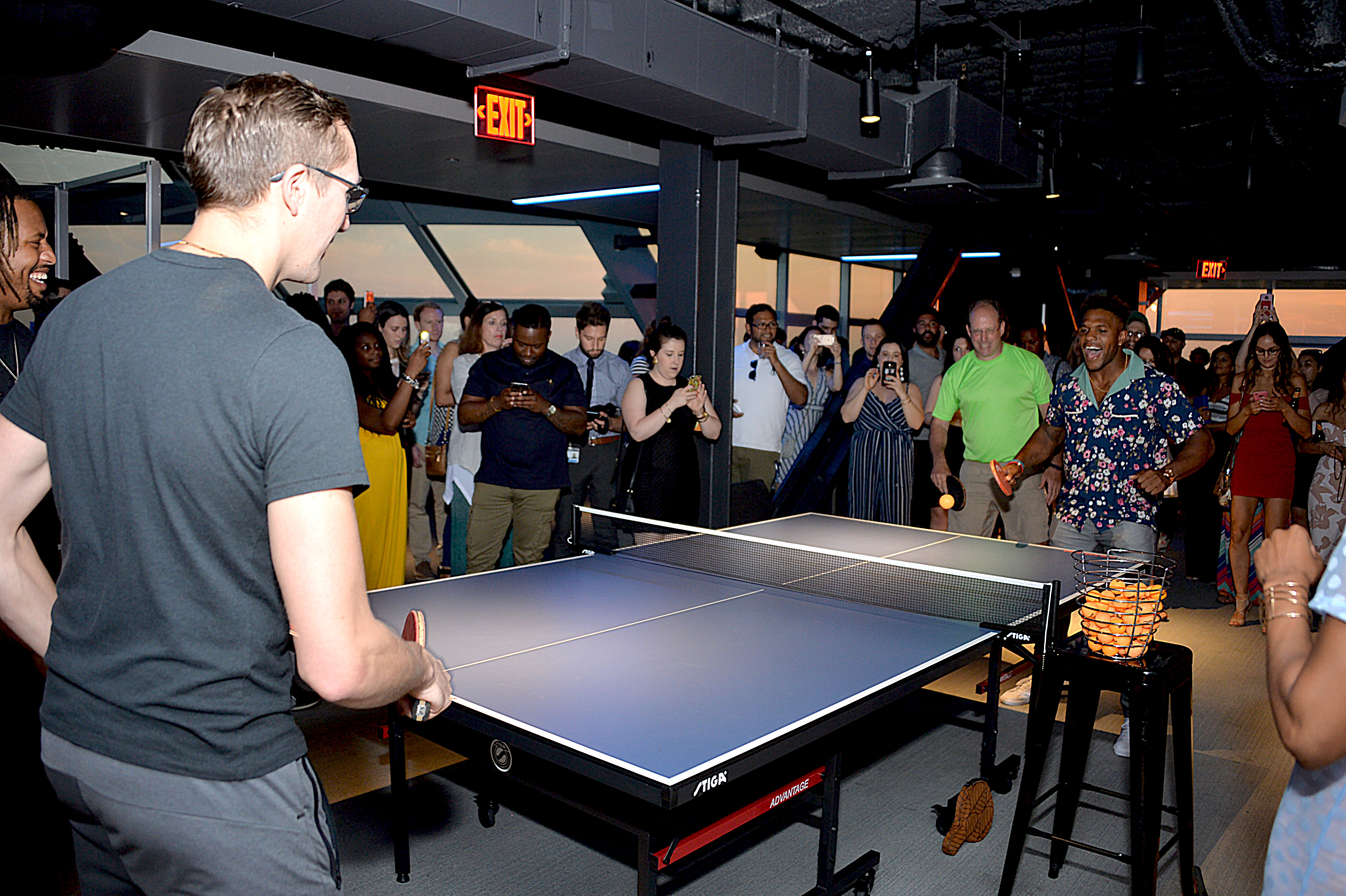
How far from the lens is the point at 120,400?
1.22m

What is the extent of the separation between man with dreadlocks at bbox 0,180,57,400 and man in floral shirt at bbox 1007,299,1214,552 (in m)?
3.85

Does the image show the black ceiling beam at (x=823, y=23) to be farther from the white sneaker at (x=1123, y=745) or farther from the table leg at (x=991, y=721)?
the white sneaker at (x=1123, y=745)

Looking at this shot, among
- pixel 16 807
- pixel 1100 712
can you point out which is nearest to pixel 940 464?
pixel 1100 712

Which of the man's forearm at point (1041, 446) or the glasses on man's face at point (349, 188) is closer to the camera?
the glasses on man's face at point (349, 188)

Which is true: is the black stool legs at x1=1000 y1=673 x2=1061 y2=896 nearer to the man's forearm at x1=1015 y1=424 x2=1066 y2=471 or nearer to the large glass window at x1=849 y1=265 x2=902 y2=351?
the man's forearm at x1=1015 y1=424 x2=1066 y2=471

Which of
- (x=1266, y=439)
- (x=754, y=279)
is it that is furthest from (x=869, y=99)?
(x=754, y=279)

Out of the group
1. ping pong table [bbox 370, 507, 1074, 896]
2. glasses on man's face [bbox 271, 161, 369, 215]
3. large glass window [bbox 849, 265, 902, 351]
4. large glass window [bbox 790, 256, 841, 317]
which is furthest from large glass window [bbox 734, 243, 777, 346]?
glasses on man's face [bbox 271, 161, 369, 215]

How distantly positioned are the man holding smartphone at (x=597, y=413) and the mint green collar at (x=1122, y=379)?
258 cm

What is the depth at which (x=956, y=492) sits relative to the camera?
6.05 meters

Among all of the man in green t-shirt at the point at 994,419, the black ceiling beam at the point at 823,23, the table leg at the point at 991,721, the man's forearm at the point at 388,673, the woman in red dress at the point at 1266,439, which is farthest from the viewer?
the woman in red dress at the point at 1266,439

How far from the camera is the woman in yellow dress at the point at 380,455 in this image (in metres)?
4.61

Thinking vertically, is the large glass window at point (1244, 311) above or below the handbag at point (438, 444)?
above

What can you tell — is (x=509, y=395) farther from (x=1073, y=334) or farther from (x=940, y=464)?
(x=1073, y=334)

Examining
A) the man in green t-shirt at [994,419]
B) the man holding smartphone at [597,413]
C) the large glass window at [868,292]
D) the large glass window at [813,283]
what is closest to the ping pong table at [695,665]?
the man in green t-shirt at [994,419]
